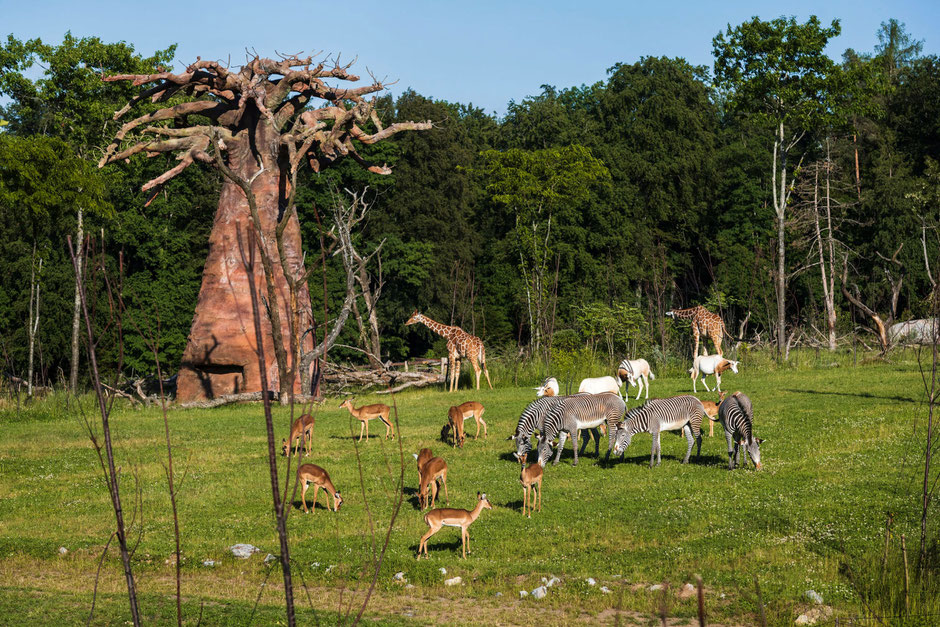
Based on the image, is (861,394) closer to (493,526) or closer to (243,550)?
(493,526)

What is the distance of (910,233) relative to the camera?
169 ft

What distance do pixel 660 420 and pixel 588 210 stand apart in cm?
3913

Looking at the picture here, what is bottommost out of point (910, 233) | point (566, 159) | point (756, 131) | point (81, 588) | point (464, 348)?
point (81, 588)

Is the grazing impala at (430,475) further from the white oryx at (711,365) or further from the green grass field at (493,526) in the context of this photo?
the white oryx at (711,365)

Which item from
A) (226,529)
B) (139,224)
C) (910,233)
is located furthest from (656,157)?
(226,529)

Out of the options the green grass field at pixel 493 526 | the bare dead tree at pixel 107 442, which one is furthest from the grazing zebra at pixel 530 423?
the bare dead tree at pixel 107 442

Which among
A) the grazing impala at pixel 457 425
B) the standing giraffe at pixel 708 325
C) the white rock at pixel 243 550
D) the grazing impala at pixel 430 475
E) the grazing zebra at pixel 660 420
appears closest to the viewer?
the white rock at pixel 243 550

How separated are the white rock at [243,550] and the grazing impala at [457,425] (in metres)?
6.60

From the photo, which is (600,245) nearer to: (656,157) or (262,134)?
(656,157)

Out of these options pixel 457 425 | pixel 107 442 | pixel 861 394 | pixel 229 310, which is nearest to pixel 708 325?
pixel 861 394

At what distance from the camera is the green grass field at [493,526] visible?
9.95 m

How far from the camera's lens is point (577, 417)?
56.7ft

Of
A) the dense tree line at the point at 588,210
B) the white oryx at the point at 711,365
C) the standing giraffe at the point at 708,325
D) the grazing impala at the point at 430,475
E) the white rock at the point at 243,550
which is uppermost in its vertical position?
the dense tree line at the point at 588,210

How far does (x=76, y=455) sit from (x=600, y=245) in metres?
37.9
